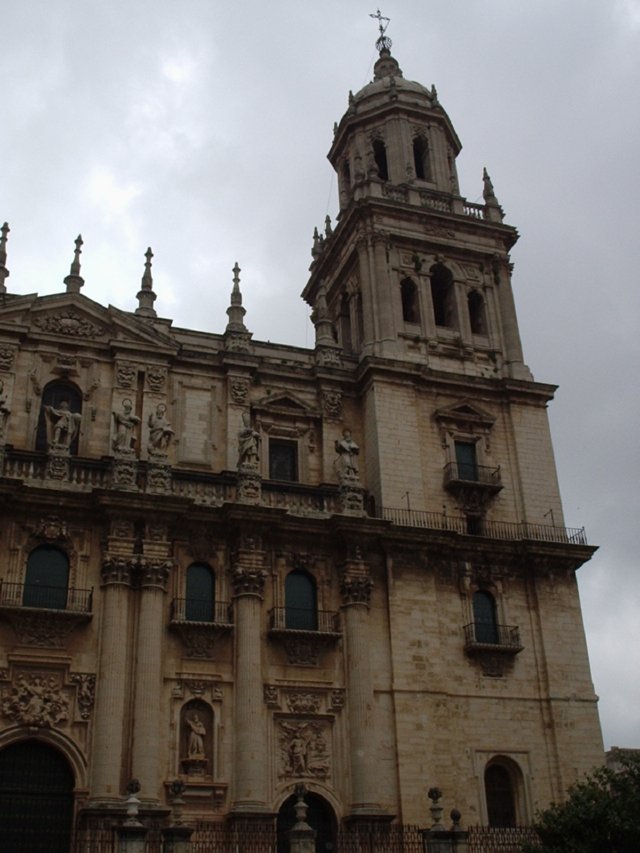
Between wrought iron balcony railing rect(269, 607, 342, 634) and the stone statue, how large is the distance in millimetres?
3242

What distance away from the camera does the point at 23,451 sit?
1022 inches

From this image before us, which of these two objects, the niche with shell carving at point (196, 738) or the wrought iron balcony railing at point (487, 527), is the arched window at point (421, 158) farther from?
the niche with shell carving at point (196, 738)

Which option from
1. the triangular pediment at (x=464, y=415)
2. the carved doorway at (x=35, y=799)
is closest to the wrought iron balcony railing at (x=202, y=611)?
the carved doorway at (x=35, y=799)

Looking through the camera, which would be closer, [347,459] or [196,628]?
[196,628]

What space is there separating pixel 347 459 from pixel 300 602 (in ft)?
13.7

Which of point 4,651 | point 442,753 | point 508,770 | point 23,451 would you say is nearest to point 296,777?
point 442,753

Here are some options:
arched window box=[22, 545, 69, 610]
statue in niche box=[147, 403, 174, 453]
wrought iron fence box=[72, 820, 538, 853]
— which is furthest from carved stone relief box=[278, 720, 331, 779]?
statue in niche box=[147, 403, 174, 453]

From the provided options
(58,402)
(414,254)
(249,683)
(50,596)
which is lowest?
(249,683)

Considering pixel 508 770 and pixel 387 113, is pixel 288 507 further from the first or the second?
pixel 387 113

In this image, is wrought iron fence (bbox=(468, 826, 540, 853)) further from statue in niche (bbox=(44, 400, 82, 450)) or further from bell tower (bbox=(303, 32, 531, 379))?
statue in niche (bbox=(44, 400, 82, 450))

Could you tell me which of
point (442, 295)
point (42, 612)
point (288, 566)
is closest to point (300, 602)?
point (288, 566)

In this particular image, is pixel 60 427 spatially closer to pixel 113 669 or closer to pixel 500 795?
pixel 113 669

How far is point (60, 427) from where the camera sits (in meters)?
26.3

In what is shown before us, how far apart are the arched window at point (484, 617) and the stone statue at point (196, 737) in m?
8.05
